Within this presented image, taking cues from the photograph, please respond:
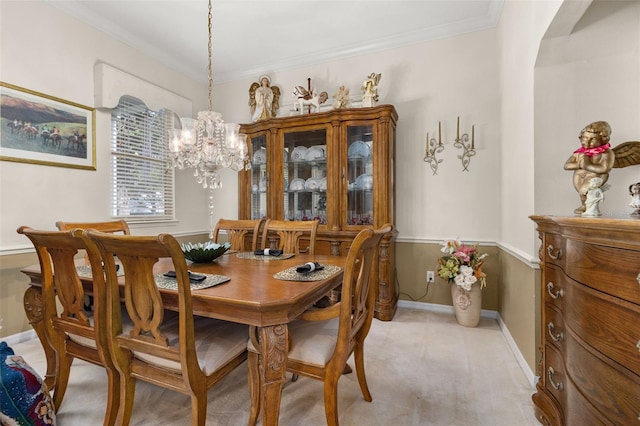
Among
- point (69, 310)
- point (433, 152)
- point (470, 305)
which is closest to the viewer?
point (69, 310)

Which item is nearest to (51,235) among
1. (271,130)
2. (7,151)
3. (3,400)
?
(3,400)

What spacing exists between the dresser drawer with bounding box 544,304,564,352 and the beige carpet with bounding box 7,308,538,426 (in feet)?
1.56

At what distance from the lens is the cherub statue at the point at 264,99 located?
345 cm

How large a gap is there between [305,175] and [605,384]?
2716 millimetres

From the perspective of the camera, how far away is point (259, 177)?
3410mm

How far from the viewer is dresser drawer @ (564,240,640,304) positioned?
82 cm

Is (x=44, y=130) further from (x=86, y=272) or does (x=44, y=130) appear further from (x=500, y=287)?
(x=500, y=287)

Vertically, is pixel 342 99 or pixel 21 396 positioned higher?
pixel 342 99

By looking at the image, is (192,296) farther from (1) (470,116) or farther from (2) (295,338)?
(1) (470,116)

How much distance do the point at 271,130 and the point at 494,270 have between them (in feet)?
9.09

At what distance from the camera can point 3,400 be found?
1173 millimetres

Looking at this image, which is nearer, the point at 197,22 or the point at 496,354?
the point at 496,354

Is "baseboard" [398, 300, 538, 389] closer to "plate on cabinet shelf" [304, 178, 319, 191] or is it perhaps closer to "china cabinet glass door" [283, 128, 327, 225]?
"china cabinet glass door" [283, 128, 327, 225]

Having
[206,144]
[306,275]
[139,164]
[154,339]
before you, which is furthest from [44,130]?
[306,275]
